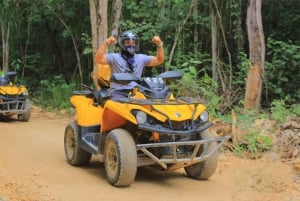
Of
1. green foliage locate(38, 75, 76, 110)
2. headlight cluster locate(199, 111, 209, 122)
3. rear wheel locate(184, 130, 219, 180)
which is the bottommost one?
green foliage locate(38, 75, 76, 110)

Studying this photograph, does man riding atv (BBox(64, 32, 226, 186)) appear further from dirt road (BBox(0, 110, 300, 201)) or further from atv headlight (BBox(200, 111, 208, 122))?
dirt road (BBox(0, 110, 300, 201))

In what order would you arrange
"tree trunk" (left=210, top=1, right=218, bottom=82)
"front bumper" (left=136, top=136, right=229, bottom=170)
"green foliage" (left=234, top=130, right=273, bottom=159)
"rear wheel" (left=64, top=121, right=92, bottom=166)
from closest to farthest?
"front bumper" (left=136, top=136, right=229, bottom=170), "rear wheel" (left=64, top=121, right=92, bottom=166), "green foliage" (left=234, top=130, right=273, bottom=159), "tree trunk" (left=210, top=1, right=218, bottom=82)

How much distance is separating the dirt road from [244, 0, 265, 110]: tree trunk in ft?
9.18

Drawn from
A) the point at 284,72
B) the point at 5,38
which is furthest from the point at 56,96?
the point at 284,72

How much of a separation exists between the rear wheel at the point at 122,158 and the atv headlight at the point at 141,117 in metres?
0.34

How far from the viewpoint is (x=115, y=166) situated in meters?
6.21

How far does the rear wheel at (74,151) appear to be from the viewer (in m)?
7.31

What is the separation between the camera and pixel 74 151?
7363mm

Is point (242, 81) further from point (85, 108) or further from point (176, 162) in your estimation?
point (176, 162)

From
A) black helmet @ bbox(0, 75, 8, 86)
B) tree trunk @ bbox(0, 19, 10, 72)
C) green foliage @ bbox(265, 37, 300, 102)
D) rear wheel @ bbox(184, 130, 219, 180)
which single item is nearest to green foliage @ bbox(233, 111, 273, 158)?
rear wheel @ bbox(184, 130, 219, 180)

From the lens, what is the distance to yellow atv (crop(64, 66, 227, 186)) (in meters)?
5.88

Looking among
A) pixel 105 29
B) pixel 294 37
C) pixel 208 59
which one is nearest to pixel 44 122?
pixel 105 29

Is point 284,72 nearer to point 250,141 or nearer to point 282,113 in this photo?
point 282,113

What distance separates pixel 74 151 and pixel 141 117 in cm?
189
